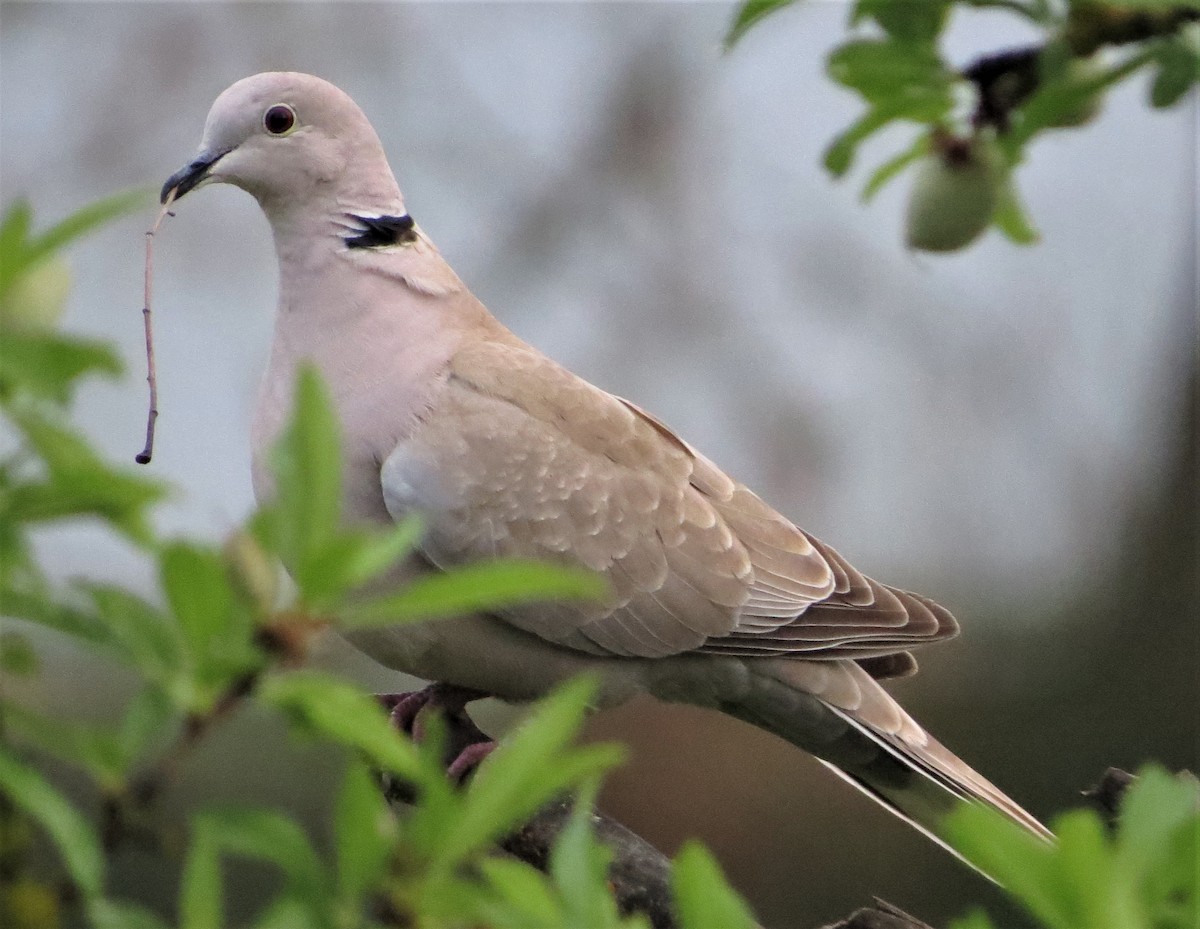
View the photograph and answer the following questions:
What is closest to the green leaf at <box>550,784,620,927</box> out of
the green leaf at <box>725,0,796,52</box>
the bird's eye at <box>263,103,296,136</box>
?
the green leaf at <box>725,0,796,52</box>

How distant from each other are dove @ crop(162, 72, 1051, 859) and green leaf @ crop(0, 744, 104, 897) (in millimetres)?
1394

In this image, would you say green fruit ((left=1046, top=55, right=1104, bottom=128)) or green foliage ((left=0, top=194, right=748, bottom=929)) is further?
green fruit ((left=1046, top=55, right=1104, bottom=128))

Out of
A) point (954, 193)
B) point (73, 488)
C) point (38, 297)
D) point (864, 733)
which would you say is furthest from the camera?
point (864, 733)

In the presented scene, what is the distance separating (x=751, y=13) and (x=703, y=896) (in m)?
0.86

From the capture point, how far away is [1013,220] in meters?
1.79

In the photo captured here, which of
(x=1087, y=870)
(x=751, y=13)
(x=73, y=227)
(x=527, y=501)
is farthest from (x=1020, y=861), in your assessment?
(x=527, y=501)

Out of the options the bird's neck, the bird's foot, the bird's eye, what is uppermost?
the bird's eye

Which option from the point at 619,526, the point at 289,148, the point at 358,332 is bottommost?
the point at 619,526

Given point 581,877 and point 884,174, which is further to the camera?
point 884,174

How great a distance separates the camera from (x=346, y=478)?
2.18 meters

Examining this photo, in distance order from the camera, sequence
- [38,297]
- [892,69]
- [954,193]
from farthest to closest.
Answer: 1. [954,193]
2. [892,69]
3. [38,297]

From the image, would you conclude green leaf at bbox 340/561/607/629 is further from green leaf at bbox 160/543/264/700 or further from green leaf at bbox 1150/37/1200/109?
green leaf at bbox 1150/37/1200/109

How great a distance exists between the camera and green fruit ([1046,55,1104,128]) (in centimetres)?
139

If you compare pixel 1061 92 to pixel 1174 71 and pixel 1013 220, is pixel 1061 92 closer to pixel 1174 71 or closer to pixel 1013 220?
pixel 1174 71
